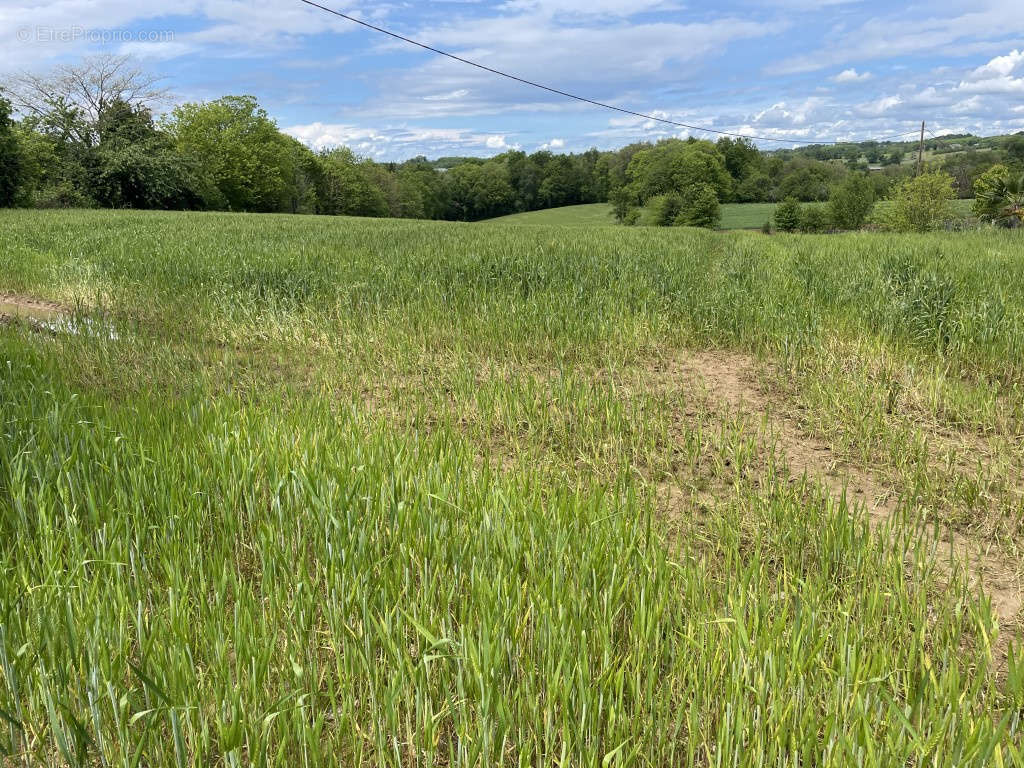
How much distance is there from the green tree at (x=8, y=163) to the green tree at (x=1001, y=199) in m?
62.0

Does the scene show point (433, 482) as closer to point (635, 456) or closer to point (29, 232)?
point (635, 456)

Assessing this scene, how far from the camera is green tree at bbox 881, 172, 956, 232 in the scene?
44.4 m

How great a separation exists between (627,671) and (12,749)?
1.77m

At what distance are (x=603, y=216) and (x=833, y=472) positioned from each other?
9468 cm

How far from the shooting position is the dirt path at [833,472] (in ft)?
9.71

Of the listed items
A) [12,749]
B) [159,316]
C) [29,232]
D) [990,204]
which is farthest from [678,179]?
[12,749]

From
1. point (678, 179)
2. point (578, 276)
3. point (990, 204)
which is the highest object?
point (678, 179)

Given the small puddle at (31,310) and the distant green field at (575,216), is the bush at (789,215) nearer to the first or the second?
the distant green field at (575,216)

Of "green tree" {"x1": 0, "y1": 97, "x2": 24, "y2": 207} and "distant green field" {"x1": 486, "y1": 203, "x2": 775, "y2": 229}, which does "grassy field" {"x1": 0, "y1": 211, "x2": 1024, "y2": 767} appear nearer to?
"green tree" {"x1": 0, "y1": 97, "x2": 24, "y2": 207}

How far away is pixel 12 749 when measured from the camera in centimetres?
172

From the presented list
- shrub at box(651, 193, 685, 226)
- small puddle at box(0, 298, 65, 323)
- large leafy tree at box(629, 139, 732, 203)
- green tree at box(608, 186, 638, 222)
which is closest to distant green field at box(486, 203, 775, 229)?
green tree at box(608, 186, 638, 222)

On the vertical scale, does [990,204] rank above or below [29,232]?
above

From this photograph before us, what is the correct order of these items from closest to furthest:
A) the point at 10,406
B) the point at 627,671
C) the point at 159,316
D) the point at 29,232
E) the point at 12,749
A: the point at 12,749
the point at 627,671
the point at 10,406
the point at 159,316
the point at 29,232

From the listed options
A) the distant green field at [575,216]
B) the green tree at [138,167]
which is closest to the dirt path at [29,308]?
the green tree at [138,167]
